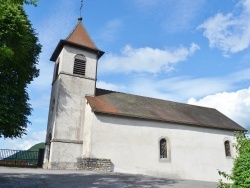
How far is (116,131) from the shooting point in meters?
18.2

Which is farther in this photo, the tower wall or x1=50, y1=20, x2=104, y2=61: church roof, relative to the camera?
x1=50, y1=20, x2=104, y2=61: church roof

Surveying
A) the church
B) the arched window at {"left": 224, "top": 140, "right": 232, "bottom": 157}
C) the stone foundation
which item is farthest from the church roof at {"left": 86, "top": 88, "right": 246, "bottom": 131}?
the stone foundation

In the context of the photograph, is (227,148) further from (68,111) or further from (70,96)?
(70,96)

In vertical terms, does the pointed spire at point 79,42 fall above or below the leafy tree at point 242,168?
above

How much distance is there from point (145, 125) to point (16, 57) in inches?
416

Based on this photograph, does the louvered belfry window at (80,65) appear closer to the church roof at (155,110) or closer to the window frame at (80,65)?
the window frame at (80,65)

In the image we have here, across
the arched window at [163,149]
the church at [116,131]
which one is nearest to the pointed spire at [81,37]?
the church at [116,131]

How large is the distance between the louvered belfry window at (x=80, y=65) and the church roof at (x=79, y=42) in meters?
0.91

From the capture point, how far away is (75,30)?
23078mm

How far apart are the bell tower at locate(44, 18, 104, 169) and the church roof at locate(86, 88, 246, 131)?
1.38 metres

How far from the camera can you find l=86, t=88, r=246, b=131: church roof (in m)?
19.2

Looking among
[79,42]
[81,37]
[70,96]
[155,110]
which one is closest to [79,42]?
[79,42]

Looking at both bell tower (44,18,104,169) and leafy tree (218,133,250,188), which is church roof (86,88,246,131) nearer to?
bell tower (44,18,104,169)

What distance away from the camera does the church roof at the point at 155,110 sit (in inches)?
757
